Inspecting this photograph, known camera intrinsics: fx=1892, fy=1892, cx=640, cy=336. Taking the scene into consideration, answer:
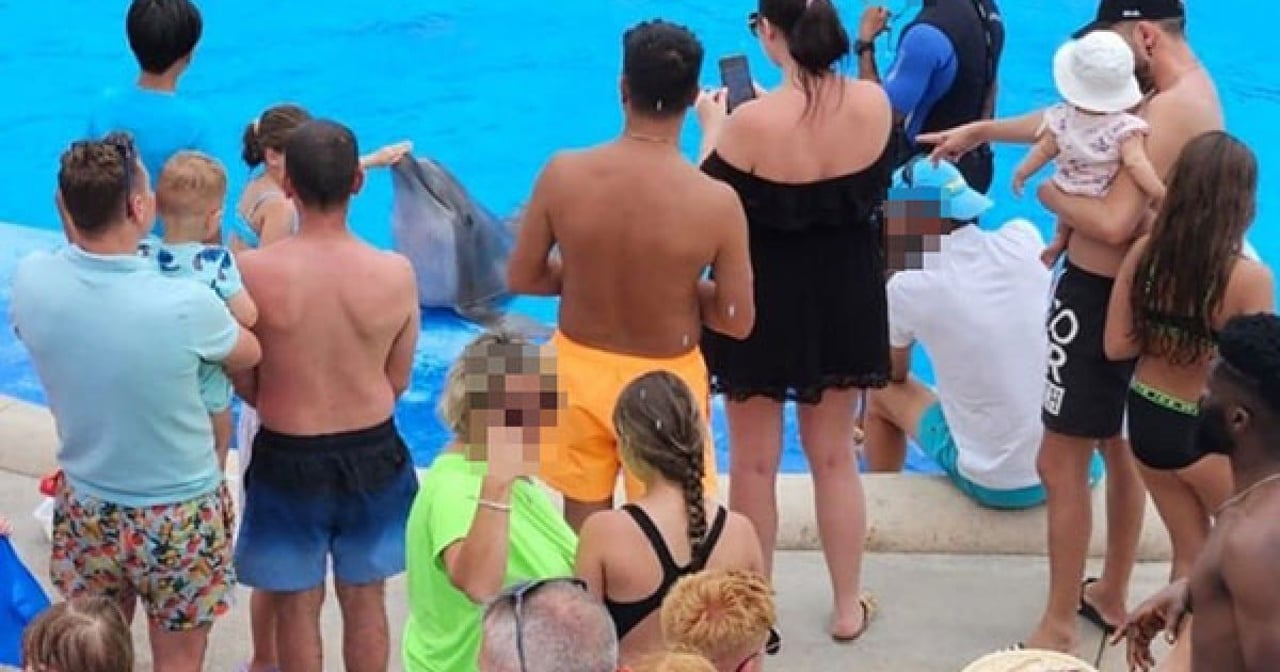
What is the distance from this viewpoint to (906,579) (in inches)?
215

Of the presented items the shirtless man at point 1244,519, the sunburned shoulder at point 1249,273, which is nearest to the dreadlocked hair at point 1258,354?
the shirtless man at point 1244,519

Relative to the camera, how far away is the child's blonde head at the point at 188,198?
432 cm

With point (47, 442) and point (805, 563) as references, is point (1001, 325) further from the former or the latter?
point (47, 442)

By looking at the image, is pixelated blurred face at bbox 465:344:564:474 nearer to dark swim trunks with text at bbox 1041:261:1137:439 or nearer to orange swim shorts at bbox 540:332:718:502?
orange swim shorts at bbox 540:332:718:502

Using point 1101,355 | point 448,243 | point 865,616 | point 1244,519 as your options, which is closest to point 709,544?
point 1244,519

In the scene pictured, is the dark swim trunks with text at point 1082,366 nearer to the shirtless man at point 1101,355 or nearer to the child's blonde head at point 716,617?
the shirtless man at point 1101,355

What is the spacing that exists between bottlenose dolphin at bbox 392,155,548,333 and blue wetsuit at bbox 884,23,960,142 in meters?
2.27

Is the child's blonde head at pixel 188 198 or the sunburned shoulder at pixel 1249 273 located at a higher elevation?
the child's blonde head at pixel 188 198

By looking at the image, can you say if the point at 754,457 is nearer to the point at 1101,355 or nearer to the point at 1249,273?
the point at 1101,355

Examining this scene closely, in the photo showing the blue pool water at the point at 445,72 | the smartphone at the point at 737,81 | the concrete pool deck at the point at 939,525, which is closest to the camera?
the smartphone at the point at 737,81

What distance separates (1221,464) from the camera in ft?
15.4

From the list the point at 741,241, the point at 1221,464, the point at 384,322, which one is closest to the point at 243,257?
the point at 384,322

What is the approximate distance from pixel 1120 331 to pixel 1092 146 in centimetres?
49

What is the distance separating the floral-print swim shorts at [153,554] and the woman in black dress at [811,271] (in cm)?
142
